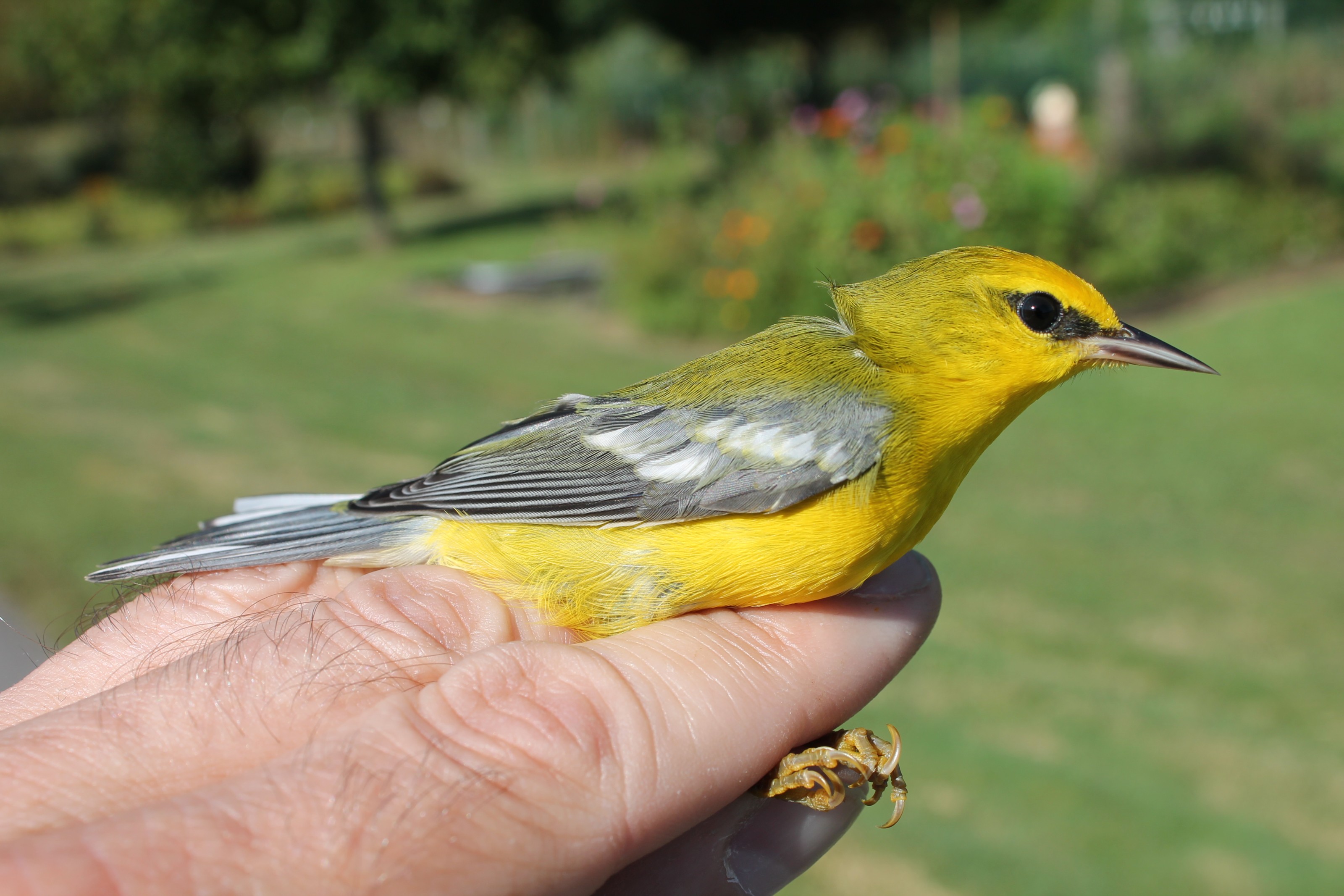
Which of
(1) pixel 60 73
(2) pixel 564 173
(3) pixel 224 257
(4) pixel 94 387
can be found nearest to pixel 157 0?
(3) pixel 224 257

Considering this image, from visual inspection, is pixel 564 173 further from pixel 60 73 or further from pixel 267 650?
pixel 267 650

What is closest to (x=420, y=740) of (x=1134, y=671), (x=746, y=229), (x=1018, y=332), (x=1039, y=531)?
(x=1018, y=332)

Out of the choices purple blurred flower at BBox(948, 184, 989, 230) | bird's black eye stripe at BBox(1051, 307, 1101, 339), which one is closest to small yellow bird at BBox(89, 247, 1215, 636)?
bird's black eye stripe at BBox(1051, 307, 1101, 339)

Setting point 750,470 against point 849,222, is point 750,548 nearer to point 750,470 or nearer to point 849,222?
point 750,470

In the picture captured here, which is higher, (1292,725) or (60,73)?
(60,73)

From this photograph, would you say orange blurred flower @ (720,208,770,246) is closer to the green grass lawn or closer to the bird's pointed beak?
the green grass lawn

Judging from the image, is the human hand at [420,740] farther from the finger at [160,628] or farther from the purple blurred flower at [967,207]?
the purple blurred flower at [967,207]

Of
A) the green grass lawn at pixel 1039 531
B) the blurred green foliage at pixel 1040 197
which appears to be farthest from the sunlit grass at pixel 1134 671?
the blurred green foliage at pixel 1040 197
